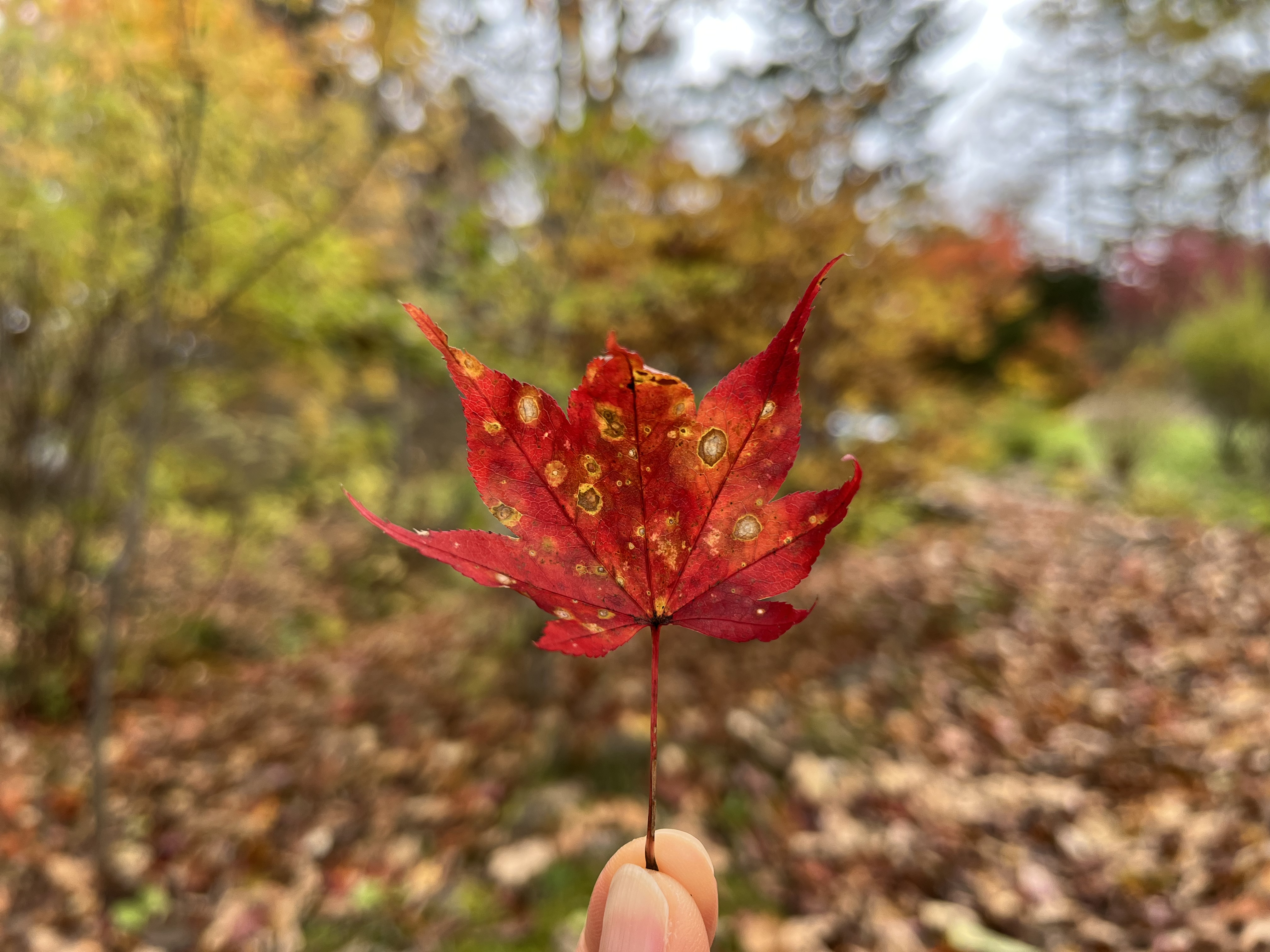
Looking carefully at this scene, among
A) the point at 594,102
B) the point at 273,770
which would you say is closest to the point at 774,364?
the point at 594,102

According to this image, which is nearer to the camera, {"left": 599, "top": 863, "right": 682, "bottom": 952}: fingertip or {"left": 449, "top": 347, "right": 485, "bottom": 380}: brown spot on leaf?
{"left": 449, "top": 347, "right": 485, "bottom": 380}: brown spot on leaf

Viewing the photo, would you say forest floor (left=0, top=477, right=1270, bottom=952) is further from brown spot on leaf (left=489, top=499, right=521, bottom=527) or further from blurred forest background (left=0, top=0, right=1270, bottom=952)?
brown spot on leaf (left=489, top=499, right=521, bottom=527)

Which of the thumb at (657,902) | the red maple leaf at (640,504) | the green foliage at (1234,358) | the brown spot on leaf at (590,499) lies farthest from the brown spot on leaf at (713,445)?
the green foliage at (1234,358)

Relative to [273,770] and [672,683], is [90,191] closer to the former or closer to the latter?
[273,770]

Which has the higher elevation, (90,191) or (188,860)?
(90,191)

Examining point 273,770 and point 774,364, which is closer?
point 774,364

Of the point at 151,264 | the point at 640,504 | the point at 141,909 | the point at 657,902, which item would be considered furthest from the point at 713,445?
the point at 151,264

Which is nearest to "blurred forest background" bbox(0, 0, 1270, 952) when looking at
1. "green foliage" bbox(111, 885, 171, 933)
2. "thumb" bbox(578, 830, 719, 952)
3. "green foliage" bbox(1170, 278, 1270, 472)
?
"green foliage" bbox(111, 885, 171, 933)
